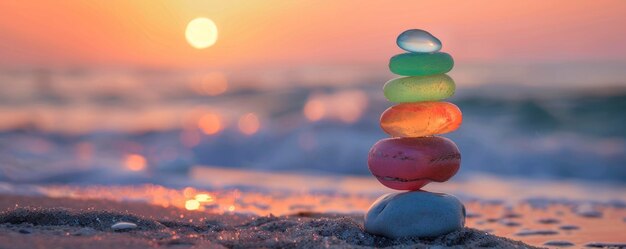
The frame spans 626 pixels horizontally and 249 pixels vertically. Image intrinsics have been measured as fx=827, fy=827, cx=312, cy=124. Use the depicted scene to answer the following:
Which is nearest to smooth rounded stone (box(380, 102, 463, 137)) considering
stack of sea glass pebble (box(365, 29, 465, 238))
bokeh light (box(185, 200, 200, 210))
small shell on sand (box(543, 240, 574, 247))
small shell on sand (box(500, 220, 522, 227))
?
stack of sea glass pebble (box(365, 29, 465, 238))

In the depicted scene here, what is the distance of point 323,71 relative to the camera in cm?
2353

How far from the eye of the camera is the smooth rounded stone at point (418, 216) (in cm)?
454

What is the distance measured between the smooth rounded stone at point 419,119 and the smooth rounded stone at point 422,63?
197 millimetres

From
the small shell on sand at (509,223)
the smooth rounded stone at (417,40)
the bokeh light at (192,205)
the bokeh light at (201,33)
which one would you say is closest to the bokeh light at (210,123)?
the bokeh light at (201,33)

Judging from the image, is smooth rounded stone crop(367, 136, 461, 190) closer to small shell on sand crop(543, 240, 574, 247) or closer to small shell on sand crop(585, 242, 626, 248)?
small shell on sand crop(543, 240, 574, 247)

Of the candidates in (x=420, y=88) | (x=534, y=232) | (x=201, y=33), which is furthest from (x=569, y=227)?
(x=201, y=33)

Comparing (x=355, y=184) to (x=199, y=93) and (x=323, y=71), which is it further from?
(x=323, y=71)

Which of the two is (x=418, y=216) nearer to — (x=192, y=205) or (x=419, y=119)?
(x=419, y=119)

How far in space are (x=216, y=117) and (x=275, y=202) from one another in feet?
30.3

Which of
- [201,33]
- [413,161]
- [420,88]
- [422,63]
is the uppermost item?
[201,33]

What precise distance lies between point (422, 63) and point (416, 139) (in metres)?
0.44

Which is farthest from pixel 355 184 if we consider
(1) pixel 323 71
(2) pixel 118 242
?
(1) pixel 323 71

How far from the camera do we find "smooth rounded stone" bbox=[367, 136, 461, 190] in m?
4.71

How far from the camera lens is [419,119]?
473cm
